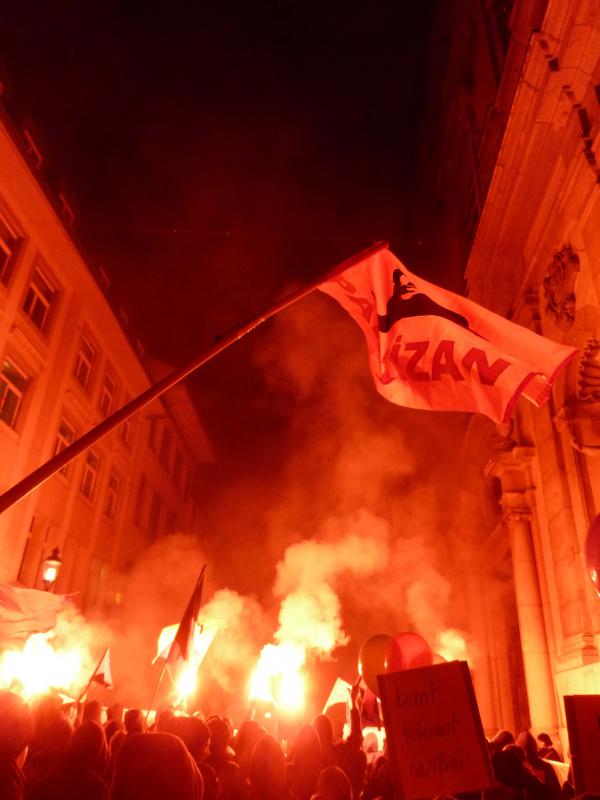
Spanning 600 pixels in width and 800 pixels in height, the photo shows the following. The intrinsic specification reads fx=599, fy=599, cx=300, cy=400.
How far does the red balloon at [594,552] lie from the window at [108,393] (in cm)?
1827

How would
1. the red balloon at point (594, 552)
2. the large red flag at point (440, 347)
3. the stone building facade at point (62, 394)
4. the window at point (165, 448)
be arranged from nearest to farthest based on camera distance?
the red balloon at point (594, 552)
the large red flag at point (440, 347)
the stone building facade at point (62, 394)
the window at point (165, 448)

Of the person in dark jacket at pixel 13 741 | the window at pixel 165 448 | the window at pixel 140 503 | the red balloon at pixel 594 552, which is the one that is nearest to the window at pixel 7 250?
the window at pixel 140 503

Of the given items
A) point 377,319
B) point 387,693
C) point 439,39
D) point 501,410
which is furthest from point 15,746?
point 439,39

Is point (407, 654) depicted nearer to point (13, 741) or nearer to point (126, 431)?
point (13, 741)

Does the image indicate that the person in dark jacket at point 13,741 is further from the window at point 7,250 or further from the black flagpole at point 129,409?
the window at point 7,250

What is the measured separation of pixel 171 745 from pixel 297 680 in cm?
1366

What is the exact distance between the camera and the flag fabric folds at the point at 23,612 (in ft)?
32.6

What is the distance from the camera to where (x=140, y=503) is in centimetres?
2514

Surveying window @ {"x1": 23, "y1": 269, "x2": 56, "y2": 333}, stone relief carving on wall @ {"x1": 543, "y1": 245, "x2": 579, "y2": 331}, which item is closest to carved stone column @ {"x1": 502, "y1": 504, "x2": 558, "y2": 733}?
stone relief carving on wall @ {"x1": 543, "y1": 245, "x2": 579, "y2": 331}

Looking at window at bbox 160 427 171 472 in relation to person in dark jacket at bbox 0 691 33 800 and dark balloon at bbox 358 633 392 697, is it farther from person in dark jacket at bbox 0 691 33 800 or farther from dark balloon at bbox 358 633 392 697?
person in dark jacket at bbox 0 691 33 800

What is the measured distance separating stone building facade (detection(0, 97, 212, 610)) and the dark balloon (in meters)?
9.58

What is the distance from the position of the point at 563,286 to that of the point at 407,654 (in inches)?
259

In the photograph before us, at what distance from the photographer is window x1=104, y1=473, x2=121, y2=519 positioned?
2177 cm

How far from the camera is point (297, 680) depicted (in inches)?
594
